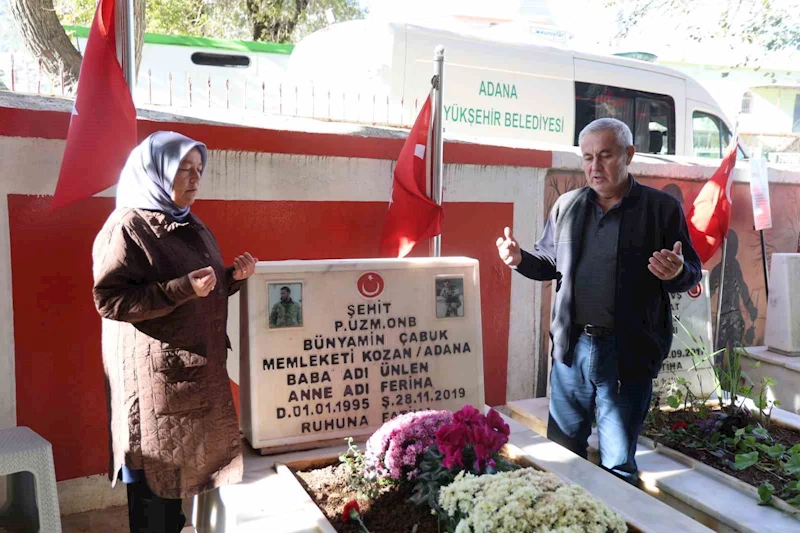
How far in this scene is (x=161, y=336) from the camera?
2273mm

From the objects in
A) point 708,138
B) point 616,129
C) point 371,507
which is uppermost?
point 708,138

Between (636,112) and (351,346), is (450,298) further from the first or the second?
(636,112)

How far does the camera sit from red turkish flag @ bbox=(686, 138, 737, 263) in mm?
5328

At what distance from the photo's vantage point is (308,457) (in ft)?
9.23

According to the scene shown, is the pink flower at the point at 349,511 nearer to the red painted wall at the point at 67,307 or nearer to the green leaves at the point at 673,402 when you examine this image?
the red painted wall at the point at 67,307

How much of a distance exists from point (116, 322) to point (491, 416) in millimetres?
1397

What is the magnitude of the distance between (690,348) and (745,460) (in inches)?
38.1

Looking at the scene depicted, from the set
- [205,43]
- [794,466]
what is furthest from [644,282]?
[205,43]

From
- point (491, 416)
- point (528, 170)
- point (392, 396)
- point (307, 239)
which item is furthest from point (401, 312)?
point (528, 170)

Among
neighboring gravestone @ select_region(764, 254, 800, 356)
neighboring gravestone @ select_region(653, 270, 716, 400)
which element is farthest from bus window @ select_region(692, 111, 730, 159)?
neighboring gravestone @ select_region(653, 270, 716, 400)

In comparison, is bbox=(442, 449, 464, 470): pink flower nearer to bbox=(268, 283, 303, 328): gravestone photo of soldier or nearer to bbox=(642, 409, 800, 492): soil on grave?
bbox=(268, 283, 303, 328): gravestone photo of soldier

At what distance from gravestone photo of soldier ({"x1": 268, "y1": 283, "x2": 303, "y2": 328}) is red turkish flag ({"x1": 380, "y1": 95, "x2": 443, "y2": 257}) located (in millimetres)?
1088

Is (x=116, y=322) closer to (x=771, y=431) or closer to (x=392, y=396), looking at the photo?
(x=392, y=396)

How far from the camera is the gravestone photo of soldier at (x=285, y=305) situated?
2.86 metres
